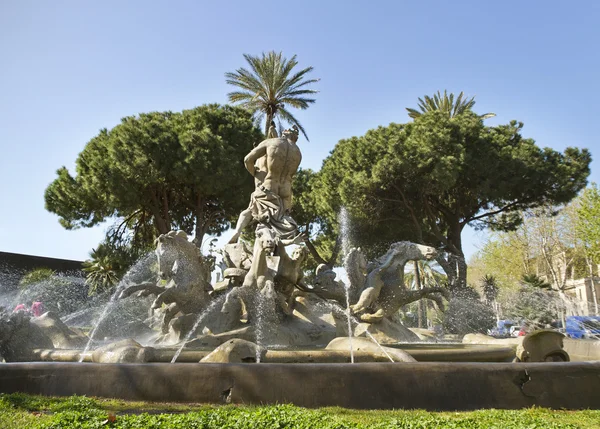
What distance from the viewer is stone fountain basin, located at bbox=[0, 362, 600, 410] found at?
183 inches

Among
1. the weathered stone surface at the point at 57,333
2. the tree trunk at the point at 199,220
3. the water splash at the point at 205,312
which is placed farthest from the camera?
the tree trunk at the point at 199,220

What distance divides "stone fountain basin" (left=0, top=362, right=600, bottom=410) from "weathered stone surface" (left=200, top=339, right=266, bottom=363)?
828 millimetres

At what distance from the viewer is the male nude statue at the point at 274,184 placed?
1274 centimetres

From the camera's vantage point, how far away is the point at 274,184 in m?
13.1

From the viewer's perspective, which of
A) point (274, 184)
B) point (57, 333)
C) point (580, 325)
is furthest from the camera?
point (580, 325)

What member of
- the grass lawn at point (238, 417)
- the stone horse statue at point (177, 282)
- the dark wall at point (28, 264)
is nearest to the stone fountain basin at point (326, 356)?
the grass lawn at point (238, 417)

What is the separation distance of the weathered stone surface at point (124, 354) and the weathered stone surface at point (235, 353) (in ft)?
2.44

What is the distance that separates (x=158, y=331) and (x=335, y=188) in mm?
18343

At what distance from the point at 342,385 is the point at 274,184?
8.85m

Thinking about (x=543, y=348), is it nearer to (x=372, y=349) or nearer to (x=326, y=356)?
(x=372, y=349)

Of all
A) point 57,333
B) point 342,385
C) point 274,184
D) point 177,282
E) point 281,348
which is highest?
point 274,184

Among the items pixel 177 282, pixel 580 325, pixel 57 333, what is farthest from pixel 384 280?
pixel 580 325

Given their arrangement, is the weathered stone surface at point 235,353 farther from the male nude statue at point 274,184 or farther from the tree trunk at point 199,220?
the tree trunk at point 199,220

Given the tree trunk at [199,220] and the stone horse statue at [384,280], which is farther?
the tree trunk at [199,220]
